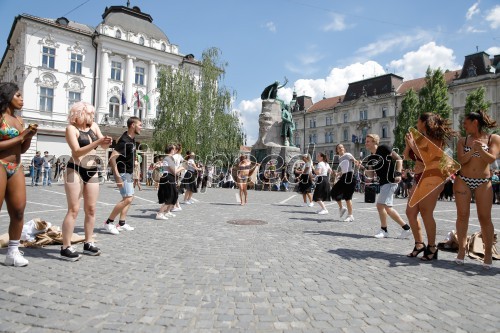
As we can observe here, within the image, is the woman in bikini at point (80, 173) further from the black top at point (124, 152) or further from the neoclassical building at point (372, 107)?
the neoclassical building at point (372, 107)

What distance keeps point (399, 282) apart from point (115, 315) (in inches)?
118

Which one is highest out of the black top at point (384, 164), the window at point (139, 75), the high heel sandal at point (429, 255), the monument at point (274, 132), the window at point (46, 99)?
the window at point (139, 75)

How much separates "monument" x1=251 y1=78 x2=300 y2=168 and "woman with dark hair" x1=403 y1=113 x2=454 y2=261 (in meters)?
18.2

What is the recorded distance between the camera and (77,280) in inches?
140

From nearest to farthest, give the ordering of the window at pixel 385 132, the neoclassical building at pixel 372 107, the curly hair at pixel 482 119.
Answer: the curly hair at pixel 482 119
the neoclassical building at pixel 372 107
the window at pixel 385 132

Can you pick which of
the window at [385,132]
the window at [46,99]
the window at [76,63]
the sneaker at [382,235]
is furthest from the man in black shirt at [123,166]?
the window at [385,132]

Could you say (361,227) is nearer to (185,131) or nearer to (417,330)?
(417,330)

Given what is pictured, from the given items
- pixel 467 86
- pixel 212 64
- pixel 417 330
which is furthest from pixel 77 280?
pixel 467 86

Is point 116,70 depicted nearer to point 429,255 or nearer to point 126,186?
point 126,186

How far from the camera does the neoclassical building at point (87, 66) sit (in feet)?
116

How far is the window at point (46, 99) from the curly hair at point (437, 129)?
1581 inches

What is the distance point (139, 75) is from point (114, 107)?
526cm

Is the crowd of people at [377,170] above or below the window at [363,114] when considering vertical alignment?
below

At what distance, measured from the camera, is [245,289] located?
3.43 m
